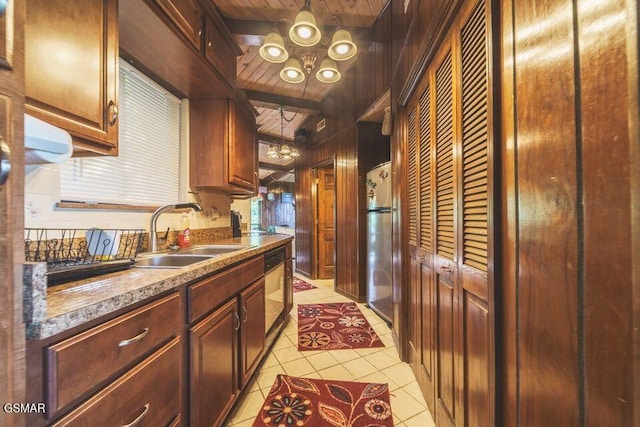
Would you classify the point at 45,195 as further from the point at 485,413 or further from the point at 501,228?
the point at 485,413

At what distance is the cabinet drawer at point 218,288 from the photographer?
1028 millimetres

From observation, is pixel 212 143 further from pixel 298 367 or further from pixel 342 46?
pixel 298 367

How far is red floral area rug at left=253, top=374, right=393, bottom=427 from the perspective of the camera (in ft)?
4.54

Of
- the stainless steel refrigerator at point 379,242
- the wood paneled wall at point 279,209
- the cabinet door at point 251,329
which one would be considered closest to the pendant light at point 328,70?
the stainless steel refrigerator at point 379,242

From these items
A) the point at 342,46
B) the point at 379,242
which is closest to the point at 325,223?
the point at 379,242

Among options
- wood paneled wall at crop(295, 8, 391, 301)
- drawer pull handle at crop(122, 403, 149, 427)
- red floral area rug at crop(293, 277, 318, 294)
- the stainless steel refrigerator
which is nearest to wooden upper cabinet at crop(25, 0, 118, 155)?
drawer pull handle at crop(122, 403, 149, 427)

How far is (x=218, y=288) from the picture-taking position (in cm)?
120

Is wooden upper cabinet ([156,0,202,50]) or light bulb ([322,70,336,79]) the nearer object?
wooden upper cabinet ([156,0,202,50])

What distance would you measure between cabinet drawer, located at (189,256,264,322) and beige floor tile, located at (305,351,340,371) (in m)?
0.86

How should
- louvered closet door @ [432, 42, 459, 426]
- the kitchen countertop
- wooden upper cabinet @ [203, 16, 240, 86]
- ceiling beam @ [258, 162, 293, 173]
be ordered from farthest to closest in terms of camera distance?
ceiling beam @ [258, 162, 293, 173] < wooden upper cabinet @ [203, 16, 240, 86] < louvered closet door @ [432, 42, 459, 426] < the kitchen countertop

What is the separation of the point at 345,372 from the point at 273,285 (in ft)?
2.79

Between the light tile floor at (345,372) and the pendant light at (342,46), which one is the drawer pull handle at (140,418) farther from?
the pendant light at (342,46)

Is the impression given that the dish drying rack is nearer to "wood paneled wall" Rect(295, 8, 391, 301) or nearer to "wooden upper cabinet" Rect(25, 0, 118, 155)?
"wooden upper cabinet" Rect(25, 0, 118, 155)

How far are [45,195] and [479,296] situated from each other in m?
1.79
